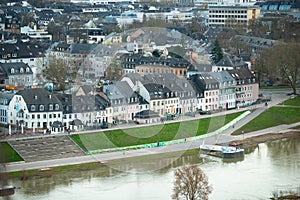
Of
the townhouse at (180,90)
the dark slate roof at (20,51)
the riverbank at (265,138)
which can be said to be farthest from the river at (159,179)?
the dark slate roof at (20,51)

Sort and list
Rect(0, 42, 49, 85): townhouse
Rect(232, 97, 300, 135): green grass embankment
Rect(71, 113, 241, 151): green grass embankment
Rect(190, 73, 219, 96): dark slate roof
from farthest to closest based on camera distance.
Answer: Rect(0, 42, 49, 85): townhouse → Rect(190, 73, 219, 96): dark slate roof → Rect(232, 97, 300, 135): green grass embankment → Rect(71, 113, 241, 151): green grass embankment

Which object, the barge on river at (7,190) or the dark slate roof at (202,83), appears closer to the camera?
the barge on river at (7,190)

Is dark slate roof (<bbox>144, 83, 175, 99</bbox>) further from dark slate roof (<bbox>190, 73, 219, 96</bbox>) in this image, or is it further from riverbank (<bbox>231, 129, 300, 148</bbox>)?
riverbank (<bbox>231, 129, 300, 148</bbox>)

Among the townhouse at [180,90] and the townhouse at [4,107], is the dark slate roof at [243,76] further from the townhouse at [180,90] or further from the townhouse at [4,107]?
the townhouse at [4,107]

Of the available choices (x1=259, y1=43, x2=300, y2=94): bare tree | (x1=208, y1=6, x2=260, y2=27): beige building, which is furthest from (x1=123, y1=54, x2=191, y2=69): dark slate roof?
(x1=208, y1=6, x2=260, y2=27): beige building

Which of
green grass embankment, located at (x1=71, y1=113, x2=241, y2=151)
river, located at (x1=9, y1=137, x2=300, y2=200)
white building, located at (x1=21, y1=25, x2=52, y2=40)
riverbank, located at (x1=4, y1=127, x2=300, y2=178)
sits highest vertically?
white building, located at (x1=21, y1=25, x2=52, y2=40)

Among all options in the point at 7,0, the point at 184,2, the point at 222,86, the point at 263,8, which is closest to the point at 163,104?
the point at 222,86

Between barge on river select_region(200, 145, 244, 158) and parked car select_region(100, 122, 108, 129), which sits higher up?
parked car select_region(100, 122, 108, 129)
